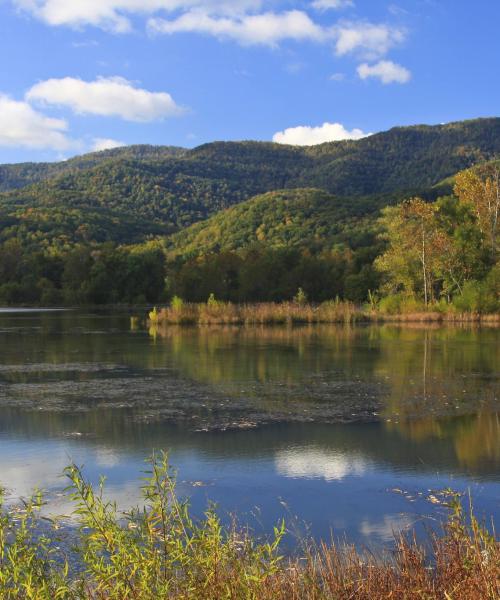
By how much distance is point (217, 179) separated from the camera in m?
169

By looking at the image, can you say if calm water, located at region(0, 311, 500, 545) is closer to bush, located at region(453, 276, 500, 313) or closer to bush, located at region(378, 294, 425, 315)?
bush, located at region(453, 276, 500, 313)

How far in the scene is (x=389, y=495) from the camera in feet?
24.6

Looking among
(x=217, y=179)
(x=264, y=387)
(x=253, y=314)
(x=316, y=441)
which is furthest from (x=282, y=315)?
(x=217, y=179)

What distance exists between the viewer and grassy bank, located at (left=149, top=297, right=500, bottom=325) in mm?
39312

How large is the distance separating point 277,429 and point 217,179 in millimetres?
161056

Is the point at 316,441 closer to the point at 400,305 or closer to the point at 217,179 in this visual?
the point at 400,305

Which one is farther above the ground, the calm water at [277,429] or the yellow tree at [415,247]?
the yellow tree at [415,247]

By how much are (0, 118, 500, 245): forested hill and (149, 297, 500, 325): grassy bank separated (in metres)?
67.2

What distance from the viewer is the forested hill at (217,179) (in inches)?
4754

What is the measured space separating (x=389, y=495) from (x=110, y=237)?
111440 millimetres

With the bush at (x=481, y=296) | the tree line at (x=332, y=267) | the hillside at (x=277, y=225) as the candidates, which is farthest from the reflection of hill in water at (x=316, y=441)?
the hillside at (x=277, y=225)

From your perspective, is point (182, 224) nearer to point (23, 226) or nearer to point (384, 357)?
point (23, 226)

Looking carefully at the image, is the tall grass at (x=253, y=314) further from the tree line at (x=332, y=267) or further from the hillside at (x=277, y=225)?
the hillside at (x=277, y=225)

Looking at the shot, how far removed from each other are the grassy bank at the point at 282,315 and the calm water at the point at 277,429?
16.7 m
